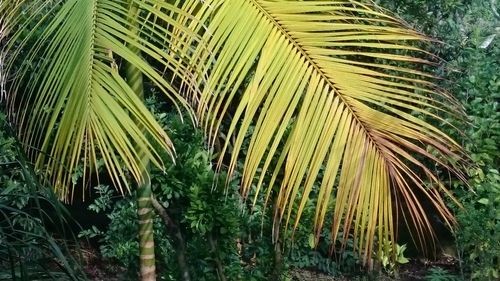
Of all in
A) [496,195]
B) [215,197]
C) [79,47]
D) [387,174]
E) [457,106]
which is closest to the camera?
[387,174]

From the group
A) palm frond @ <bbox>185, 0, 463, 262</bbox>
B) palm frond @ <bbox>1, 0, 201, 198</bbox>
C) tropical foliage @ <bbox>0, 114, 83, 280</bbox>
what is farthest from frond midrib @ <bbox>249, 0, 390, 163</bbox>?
tropical foliage @ <bbox>0, 114, 83, 280</bbox>

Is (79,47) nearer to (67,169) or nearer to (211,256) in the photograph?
(67,169)

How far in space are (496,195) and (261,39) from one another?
11.7 ft

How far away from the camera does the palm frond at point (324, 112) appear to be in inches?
93.4

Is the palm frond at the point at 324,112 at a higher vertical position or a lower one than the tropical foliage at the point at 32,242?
higher

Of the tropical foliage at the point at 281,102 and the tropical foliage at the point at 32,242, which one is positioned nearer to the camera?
the tropical foliage at the point at 32,242

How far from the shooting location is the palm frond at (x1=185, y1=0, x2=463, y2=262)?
237 cm

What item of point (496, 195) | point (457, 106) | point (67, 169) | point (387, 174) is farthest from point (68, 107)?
point (496, 195)

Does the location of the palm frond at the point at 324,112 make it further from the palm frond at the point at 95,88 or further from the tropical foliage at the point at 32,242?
the tropical foliage at the point at 32,242

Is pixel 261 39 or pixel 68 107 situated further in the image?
pixel 261 39

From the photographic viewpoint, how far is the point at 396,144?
2395mm

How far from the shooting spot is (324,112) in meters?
2.46

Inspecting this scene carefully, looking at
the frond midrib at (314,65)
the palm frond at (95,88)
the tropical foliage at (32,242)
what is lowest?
the tropical foliage at (32,242)

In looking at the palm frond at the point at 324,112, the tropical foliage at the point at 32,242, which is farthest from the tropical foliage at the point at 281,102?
the tropical foliage at the point at 32,242
